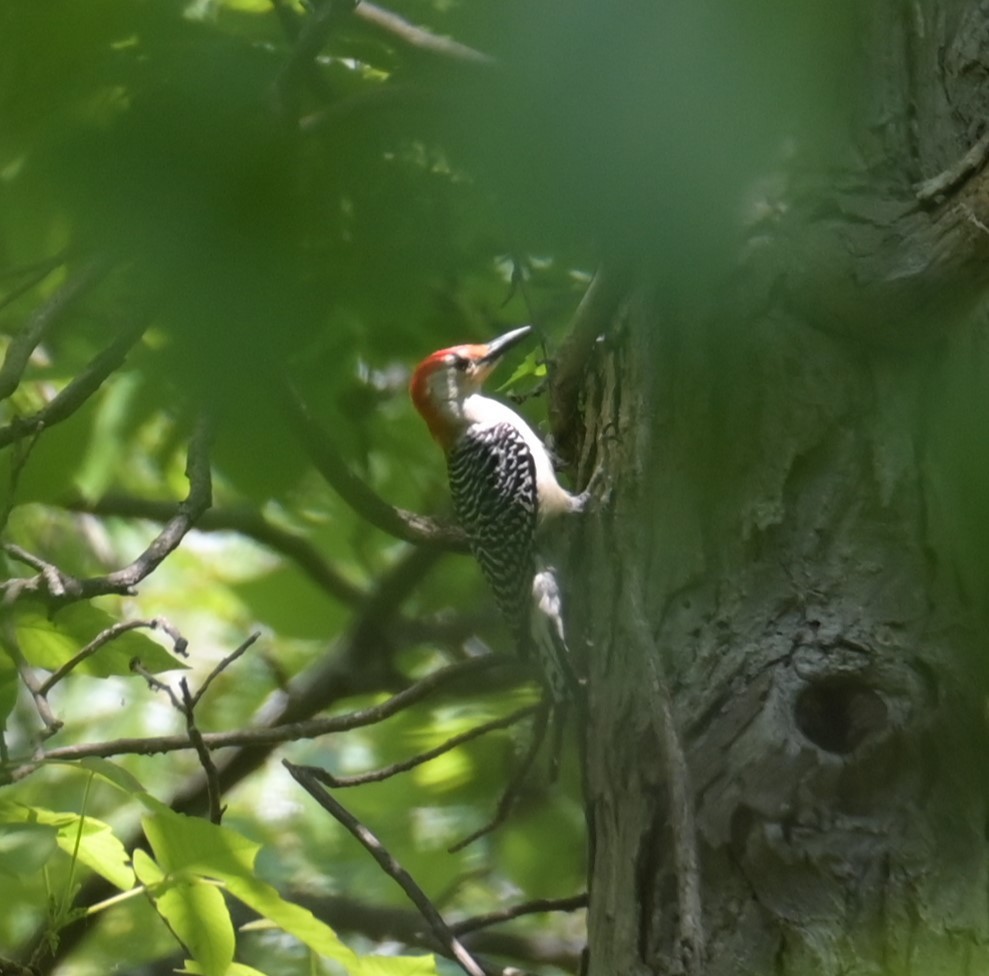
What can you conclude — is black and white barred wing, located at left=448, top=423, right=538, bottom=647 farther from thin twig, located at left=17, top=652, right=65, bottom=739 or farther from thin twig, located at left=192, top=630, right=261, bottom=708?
thin twig, located at left=17, top=652, right=65, bottom=739

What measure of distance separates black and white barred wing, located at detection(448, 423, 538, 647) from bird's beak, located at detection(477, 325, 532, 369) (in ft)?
1.11

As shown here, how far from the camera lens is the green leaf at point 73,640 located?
2.41 metres

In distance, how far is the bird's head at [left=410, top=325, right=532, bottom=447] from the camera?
14.1 ft

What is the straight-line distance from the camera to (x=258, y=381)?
135 cm

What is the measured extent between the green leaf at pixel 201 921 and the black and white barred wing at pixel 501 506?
176cm

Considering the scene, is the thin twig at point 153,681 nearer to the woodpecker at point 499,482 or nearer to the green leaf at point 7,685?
the green leaf at point 7,685

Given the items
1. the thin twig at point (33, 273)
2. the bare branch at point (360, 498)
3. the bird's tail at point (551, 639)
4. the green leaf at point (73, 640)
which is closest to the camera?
the thin twig at point (33, 273)

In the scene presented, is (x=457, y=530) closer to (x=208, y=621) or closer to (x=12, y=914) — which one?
(x=12, y=914)

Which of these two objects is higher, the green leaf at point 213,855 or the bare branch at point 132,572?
the bare branch at point 132,572

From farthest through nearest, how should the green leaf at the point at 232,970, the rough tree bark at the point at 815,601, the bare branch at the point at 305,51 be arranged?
the green leaf at the point at 232,970 → the rough tree bark at the point at 815,601 → the bare branch at the point at 305,51

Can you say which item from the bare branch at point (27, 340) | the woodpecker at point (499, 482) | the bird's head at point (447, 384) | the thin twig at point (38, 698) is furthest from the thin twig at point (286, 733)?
the bird's head at point (447, 384)

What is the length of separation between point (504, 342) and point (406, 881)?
6.55ft

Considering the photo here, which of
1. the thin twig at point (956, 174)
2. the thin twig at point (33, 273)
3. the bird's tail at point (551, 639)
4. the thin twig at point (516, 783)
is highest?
the thin twig at point (956, 174)

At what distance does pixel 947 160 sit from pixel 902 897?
4.29 feet
